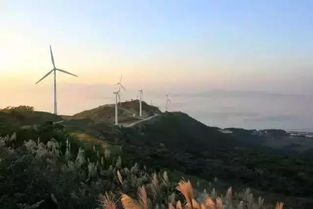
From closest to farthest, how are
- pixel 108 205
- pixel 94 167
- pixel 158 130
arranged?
pixel 108 205 < pixel 94 167 < pixel 158 130

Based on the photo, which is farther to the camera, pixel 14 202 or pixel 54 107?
pixel 54 107

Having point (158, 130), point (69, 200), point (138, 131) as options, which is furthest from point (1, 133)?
point (158, 130)

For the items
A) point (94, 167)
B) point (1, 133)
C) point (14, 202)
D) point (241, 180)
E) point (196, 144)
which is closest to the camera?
point (14, 202)

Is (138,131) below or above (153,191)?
below

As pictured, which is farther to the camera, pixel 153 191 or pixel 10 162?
pixel 10 162

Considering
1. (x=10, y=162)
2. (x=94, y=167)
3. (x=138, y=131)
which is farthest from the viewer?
(x=138, y=131)

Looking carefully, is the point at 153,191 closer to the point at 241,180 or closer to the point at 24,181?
the point at 24,181

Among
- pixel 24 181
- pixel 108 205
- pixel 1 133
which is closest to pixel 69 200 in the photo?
pixel 24 181

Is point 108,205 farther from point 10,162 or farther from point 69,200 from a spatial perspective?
point 10,162

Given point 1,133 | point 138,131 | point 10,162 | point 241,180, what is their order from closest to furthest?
point 10,162
point 1,133
point 241,180
point 138,131
